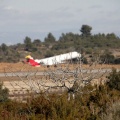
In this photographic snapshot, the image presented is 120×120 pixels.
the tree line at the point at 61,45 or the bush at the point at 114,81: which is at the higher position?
the tree line at the point at 61,45

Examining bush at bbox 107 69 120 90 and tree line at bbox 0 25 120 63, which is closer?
bush at bbox 107 69 120 90

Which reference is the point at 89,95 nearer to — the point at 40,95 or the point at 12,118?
the point at 40,95

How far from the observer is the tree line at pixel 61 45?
121250 mm

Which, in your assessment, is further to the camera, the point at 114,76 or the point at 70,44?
the point at 70,44

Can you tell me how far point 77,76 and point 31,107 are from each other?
120 inches

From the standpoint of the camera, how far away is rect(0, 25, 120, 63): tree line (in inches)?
4774

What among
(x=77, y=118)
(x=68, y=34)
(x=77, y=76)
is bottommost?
(x=77, y=118)

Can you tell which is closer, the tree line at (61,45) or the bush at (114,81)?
the bush at (114,81)

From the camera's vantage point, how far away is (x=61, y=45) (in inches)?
5344

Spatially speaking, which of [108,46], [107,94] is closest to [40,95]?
[107,94]

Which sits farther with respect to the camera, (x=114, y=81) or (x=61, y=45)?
(x=61, y=45)

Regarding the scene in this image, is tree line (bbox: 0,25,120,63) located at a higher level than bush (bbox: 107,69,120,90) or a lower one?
higher

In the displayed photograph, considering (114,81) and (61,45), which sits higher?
(61,45)

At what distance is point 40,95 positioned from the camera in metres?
14.8
